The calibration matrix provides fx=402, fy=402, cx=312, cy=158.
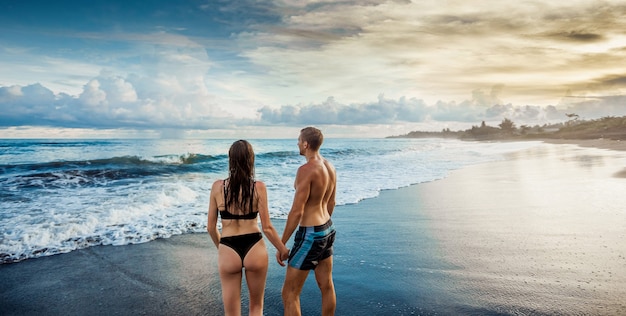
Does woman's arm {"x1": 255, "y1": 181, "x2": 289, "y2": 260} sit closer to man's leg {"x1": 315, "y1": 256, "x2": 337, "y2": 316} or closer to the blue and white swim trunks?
the blue and white swim trunks

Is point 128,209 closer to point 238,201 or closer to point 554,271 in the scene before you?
point 238,201

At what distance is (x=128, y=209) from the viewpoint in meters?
10.8

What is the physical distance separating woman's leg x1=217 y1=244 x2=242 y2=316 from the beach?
3.59ft

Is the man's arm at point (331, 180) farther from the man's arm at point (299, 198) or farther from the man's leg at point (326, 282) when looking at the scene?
the man's leg at point (326, 282)

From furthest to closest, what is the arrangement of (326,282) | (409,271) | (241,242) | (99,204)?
(99,204), (409,271), (326,282), (241,242)

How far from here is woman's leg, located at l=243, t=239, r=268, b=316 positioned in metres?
3.65

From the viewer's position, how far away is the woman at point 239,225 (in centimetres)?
355

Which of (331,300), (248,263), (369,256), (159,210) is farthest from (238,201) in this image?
(159,210)

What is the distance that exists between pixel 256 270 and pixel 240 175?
0.89 m

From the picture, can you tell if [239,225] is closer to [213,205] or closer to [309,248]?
[213,205]

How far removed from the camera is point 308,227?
3881 mm

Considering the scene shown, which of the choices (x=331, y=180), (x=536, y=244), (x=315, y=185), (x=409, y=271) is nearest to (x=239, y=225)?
(x=315, y=185)

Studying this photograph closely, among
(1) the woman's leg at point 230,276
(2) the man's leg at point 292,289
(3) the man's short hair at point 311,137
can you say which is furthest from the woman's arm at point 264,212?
(3) the man's short hair at point 311,137

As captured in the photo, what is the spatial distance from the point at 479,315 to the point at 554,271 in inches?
Answer: 78.1
